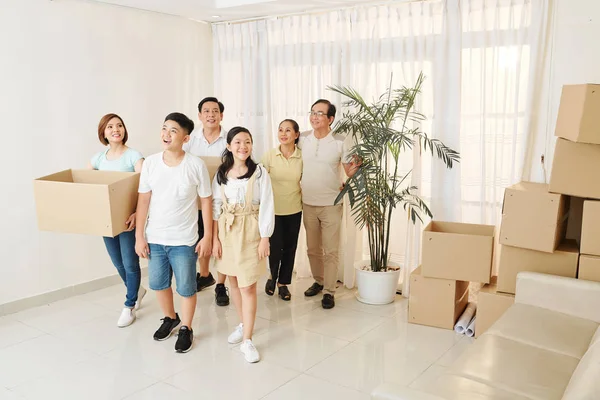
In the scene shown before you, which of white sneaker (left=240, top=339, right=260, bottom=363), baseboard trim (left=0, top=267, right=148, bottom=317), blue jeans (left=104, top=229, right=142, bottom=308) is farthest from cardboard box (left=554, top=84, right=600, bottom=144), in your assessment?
baseboard trim (left=0, top=267, right=148, bottom=317)

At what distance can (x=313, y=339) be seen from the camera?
11.4 ft

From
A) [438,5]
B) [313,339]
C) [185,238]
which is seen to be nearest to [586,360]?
[313,339]

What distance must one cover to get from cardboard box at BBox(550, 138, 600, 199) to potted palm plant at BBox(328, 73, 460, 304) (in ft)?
2.94

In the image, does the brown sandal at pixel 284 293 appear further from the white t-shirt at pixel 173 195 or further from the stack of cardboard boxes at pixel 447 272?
the white t-shirt at pixel 173 195

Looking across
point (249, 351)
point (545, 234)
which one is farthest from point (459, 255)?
point (249, 351)

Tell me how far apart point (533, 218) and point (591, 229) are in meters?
0.30

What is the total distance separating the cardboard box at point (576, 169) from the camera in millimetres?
2881

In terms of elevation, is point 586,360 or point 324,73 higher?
point 324,73

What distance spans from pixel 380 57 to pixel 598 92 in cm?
186

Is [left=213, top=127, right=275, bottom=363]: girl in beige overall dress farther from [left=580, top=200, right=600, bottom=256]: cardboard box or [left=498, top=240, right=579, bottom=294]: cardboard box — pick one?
[left=580, top=200, right=600, bottom=256]: cardboard box

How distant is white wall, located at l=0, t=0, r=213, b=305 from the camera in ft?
12.5

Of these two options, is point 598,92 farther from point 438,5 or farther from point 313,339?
point 313,339

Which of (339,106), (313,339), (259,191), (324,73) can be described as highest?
(324,73)

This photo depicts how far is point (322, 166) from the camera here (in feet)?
12.9
